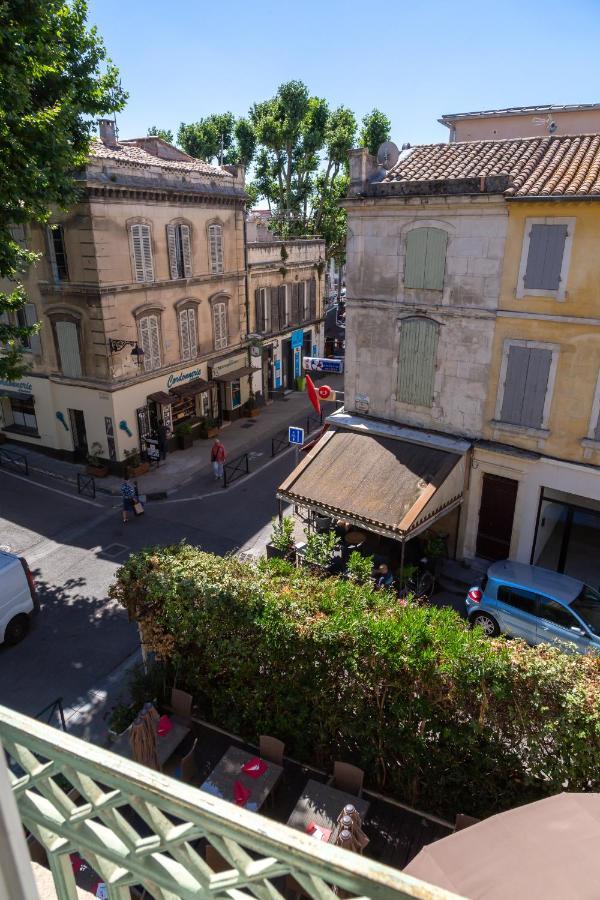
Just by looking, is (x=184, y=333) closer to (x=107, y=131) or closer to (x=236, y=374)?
(x=236, y=374)

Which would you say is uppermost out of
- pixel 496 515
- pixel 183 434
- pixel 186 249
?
pixel 186 249

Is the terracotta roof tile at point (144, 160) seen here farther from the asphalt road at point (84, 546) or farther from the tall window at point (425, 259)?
the asphalt road at point (84, 546)

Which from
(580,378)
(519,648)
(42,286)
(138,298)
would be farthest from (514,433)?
(42,286)

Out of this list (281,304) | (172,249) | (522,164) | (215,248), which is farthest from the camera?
(281,304)

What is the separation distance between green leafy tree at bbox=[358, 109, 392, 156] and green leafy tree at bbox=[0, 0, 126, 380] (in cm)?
2647

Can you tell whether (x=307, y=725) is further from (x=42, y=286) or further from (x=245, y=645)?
(x=42, y=286)

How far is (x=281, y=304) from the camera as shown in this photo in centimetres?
3122

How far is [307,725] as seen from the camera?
9.02m

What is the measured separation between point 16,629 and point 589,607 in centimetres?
1201

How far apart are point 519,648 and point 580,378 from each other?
753 cm

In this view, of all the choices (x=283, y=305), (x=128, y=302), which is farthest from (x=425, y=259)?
(x=283, y=305)

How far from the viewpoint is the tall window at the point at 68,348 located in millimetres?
21203

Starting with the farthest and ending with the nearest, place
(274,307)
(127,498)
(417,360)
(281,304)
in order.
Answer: (281,304) → (274,307) → (127,498) → (417,360)

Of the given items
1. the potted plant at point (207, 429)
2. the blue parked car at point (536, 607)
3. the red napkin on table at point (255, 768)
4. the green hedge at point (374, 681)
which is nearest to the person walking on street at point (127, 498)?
the potted plant at point (207, 429)
